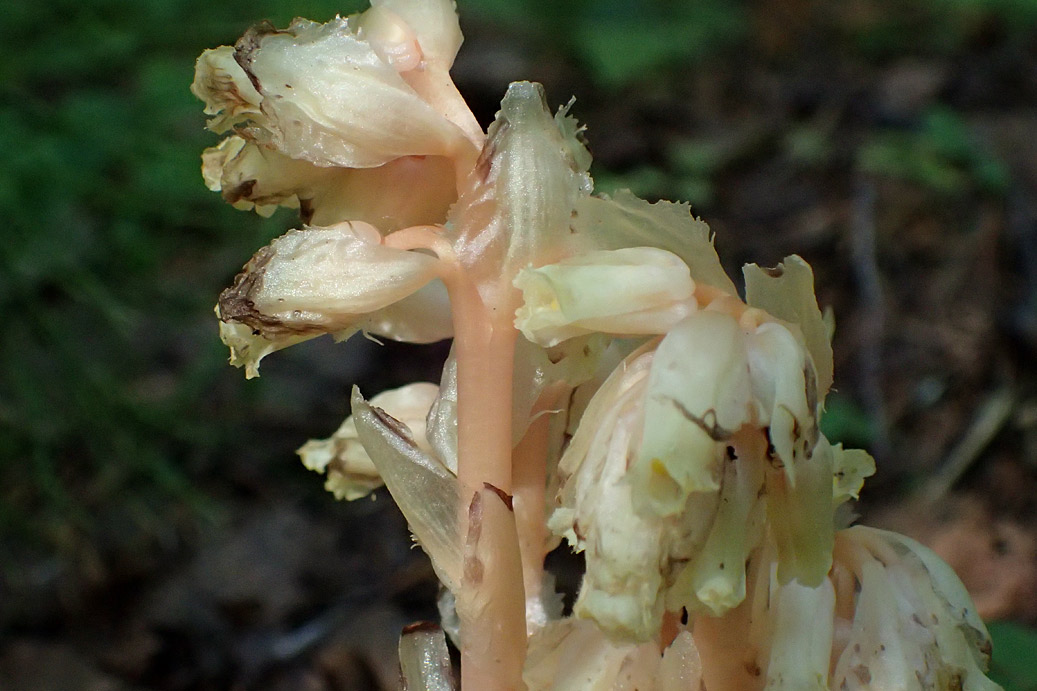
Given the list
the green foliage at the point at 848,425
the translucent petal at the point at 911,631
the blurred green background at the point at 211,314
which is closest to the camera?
the translucent petal at the point at 911,631

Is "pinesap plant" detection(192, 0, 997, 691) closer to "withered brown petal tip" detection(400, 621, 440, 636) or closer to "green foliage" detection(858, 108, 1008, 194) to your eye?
"withered brown petal tip" detection(400, 621, 440, 636)

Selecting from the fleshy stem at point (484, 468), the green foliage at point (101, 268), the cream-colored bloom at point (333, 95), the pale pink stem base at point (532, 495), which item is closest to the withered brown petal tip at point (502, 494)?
the fleshy stem at point (484, 468)

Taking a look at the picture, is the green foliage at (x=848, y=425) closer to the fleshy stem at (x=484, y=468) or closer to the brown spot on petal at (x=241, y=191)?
the fleshy stem at (x=484, y=468)

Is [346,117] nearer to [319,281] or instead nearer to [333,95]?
[333,95]

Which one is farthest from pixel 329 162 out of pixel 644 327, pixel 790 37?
pixel 790 37

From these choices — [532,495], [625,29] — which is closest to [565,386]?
[532,495]

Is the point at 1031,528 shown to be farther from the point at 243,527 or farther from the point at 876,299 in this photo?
the point at 243,527
